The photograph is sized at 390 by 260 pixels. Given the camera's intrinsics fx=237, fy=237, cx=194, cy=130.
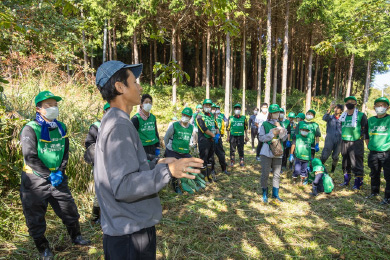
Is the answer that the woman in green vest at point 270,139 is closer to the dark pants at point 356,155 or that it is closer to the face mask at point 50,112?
the dark pants at point 356,155

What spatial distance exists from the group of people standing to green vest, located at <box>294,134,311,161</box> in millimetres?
24

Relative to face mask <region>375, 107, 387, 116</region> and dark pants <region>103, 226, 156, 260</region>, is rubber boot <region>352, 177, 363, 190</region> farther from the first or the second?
dark pants <region>103, 226, 156, 260</region>

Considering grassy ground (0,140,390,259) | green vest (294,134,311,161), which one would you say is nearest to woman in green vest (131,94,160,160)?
grassy ground (0,140,390,259)

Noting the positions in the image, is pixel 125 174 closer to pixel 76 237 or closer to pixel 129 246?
pixel 129 246

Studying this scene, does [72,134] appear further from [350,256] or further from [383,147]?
[383,147]

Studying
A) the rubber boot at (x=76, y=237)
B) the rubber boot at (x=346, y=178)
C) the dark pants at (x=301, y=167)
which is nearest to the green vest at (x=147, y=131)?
the rubber boot at (x=76, y=237)

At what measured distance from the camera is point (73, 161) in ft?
15.3

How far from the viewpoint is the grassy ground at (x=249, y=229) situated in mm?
3465

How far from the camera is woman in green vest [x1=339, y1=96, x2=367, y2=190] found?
593 cm

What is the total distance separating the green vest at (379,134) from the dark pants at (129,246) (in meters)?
5.64

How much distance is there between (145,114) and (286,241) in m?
3.67

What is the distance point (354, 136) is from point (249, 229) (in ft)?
12.8

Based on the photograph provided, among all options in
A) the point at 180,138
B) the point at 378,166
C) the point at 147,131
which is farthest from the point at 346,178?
the point at 147,131

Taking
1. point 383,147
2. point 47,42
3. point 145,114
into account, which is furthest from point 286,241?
Result: point 47,42
